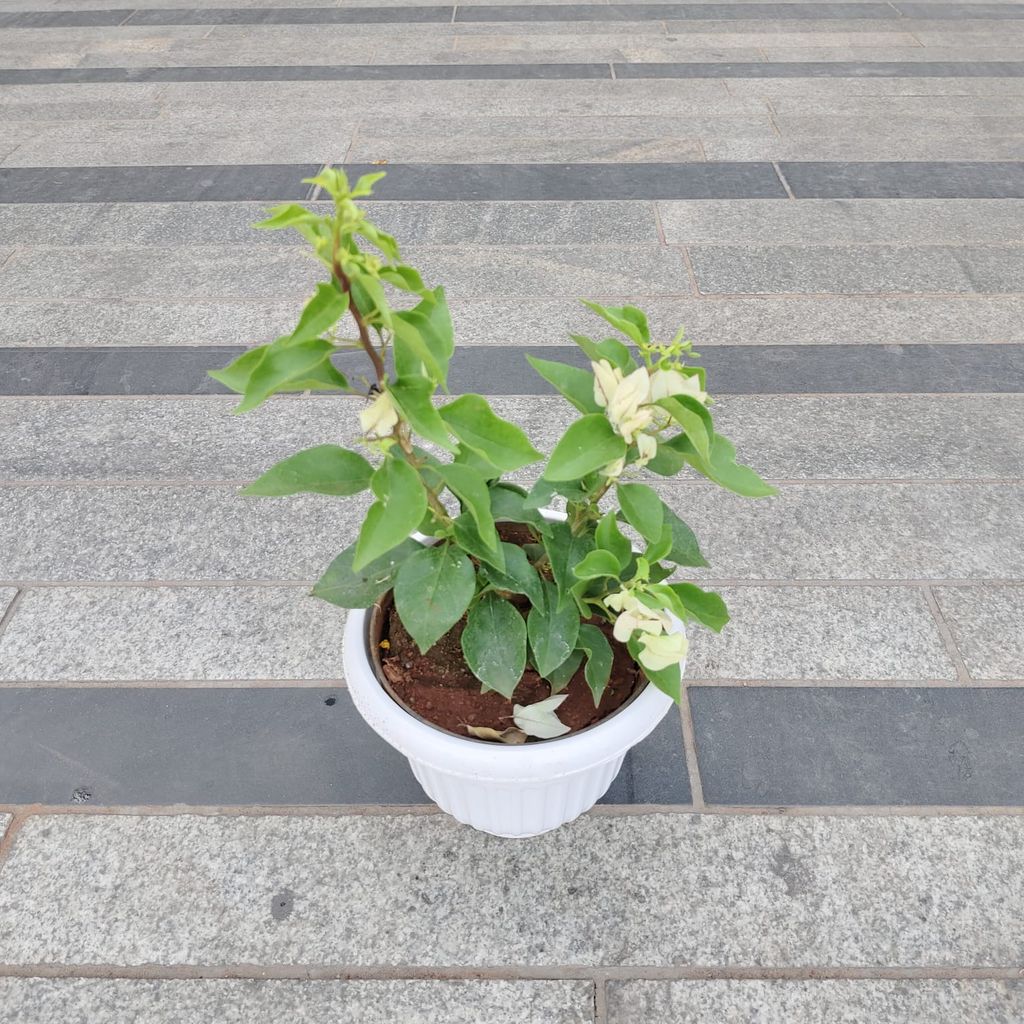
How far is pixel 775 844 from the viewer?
1.48 metres

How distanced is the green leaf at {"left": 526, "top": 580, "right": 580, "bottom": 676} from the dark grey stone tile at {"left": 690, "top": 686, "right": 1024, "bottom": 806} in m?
0.55

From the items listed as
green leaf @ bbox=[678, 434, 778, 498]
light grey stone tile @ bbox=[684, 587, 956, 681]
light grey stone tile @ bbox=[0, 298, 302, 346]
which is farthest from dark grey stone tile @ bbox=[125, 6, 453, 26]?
green leaf @ bbox=[678, 434, 778, 498]

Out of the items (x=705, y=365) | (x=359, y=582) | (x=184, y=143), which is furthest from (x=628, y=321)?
(x=184, y=143)

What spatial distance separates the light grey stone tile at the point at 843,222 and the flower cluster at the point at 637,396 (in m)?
2.12

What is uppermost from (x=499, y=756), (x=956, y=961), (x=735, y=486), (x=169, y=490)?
(x=735, y=486)

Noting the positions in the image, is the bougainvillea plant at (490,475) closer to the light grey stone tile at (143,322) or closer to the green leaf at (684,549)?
the green leaf at (684,549)

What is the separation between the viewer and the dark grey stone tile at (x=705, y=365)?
7.84 feet

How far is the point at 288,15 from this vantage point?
4.74 metres

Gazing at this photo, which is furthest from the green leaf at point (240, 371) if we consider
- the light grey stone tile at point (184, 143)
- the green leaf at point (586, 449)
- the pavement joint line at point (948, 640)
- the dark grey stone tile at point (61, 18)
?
the dark grey stone tile at point (61, 18)

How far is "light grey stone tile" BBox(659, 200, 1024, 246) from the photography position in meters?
2.95

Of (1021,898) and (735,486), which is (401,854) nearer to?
(735,486)

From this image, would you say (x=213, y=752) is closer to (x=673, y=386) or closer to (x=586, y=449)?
(x=586, y=449)

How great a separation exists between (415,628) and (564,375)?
0.34m

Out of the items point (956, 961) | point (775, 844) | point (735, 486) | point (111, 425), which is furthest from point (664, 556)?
point (111, 425)
